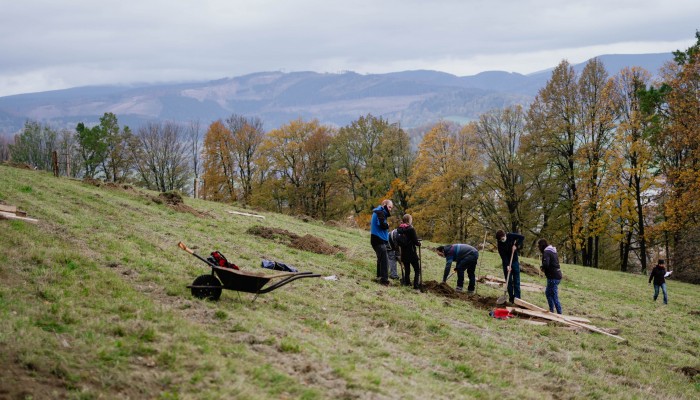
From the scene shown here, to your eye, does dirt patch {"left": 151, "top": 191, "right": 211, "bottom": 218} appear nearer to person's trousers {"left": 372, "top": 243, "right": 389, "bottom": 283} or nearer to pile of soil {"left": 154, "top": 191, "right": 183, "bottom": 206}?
pile of soil {"left": 154, "top": 191, "right": 183, "bottom": 206}

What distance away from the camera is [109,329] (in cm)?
738

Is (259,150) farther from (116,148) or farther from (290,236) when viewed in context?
(290,236)

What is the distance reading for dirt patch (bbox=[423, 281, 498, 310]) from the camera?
14.4 meters

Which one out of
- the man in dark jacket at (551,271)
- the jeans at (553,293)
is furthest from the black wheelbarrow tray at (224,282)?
the jeans at (553,293)

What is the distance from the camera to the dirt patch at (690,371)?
36.0 ft

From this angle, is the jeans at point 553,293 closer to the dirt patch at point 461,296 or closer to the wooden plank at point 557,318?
the wooden plank at point 557,318

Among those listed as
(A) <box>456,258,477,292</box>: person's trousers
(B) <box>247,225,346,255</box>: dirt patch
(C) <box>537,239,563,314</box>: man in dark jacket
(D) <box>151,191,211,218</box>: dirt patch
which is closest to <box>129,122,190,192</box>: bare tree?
(D) <box>151,191,211,218</box>: dirt patch

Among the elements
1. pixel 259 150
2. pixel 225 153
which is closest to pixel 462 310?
pixel 259 150

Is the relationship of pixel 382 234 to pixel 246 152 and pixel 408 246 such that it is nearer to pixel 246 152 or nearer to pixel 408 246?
pixel 408 246

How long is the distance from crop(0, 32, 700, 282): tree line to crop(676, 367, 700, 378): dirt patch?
2355cm

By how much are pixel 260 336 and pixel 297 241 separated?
11.9 metres

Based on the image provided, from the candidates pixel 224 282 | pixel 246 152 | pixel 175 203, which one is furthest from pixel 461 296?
pixel 246 152

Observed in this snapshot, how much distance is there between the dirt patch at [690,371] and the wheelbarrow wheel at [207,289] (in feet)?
31.8

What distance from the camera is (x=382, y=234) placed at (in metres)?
15.1
